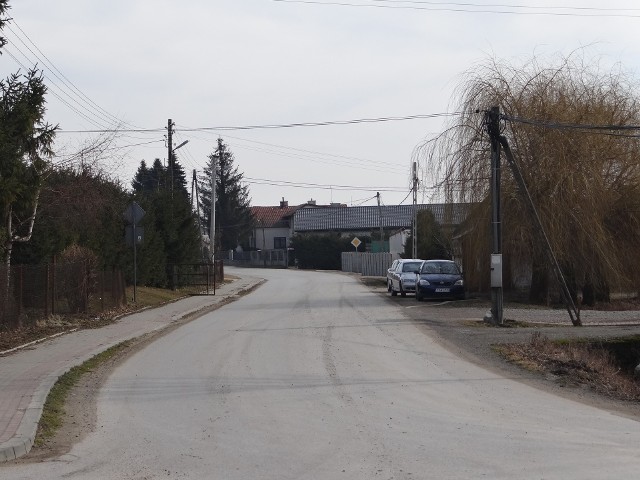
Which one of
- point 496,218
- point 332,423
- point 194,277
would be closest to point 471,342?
point 496,218

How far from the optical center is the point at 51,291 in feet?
71.7

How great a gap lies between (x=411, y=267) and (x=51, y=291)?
1897 centimetres

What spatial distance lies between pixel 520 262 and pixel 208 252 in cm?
3048

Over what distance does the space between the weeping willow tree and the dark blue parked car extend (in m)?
1.41

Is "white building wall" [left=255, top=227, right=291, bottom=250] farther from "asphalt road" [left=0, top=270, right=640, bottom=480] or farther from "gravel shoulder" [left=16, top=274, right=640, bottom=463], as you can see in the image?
"asphalt road" [left=0, top=270, right=640, bottom=480]

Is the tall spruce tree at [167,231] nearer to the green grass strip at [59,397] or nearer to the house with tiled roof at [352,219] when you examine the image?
the green grass strip at [59,397]

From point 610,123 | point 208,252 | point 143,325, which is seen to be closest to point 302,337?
point 143,325

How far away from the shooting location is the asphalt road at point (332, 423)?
767 centimetres

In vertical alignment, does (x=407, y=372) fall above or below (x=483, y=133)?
below

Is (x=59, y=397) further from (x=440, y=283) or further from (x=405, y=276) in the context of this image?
(x=405, y=276)

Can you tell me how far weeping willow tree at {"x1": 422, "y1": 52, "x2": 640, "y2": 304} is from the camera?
28.4 metres

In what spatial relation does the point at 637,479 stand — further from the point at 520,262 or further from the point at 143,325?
the point at 520,262

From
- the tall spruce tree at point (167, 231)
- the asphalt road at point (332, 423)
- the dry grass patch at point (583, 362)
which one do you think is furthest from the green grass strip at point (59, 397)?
the tall spruce tree at point (167, 231)

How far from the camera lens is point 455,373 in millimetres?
14211
